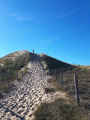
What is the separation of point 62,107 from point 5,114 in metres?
3.83

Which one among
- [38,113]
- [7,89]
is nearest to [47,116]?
[38,113]

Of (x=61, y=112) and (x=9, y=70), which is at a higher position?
(x=9, y=70)

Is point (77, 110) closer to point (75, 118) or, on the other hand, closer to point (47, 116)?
point (75, 118)

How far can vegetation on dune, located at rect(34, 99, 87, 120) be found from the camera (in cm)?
591

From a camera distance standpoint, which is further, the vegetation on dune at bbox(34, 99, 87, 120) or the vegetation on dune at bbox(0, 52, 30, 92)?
the vegetation on dune at bbox(0, 52, 30, 92)

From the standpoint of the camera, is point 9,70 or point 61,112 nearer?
point 61,112

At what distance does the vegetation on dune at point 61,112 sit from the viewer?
5.91 m

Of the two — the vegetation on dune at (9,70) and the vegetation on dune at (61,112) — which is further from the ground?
the vegetation on dune at (9,70)

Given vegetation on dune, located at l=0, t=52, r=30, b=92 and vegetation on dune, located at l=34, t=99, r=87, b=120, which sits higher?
vegetation on dune, located at l=0, t=52, r=30, b=92

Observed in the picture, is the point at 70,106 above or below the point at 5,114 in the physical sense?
above

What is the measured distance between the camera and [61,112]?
20.9 feet

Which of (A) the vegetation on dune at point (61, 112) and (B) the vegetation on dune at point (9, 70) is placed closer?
(A) the vegetation on dune at point (61, 112)

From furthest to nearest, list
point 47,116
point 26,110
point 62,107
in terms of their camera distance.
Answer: point 26,110
point 62,107
point 47,116

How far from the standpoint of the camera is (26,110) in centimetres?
743
